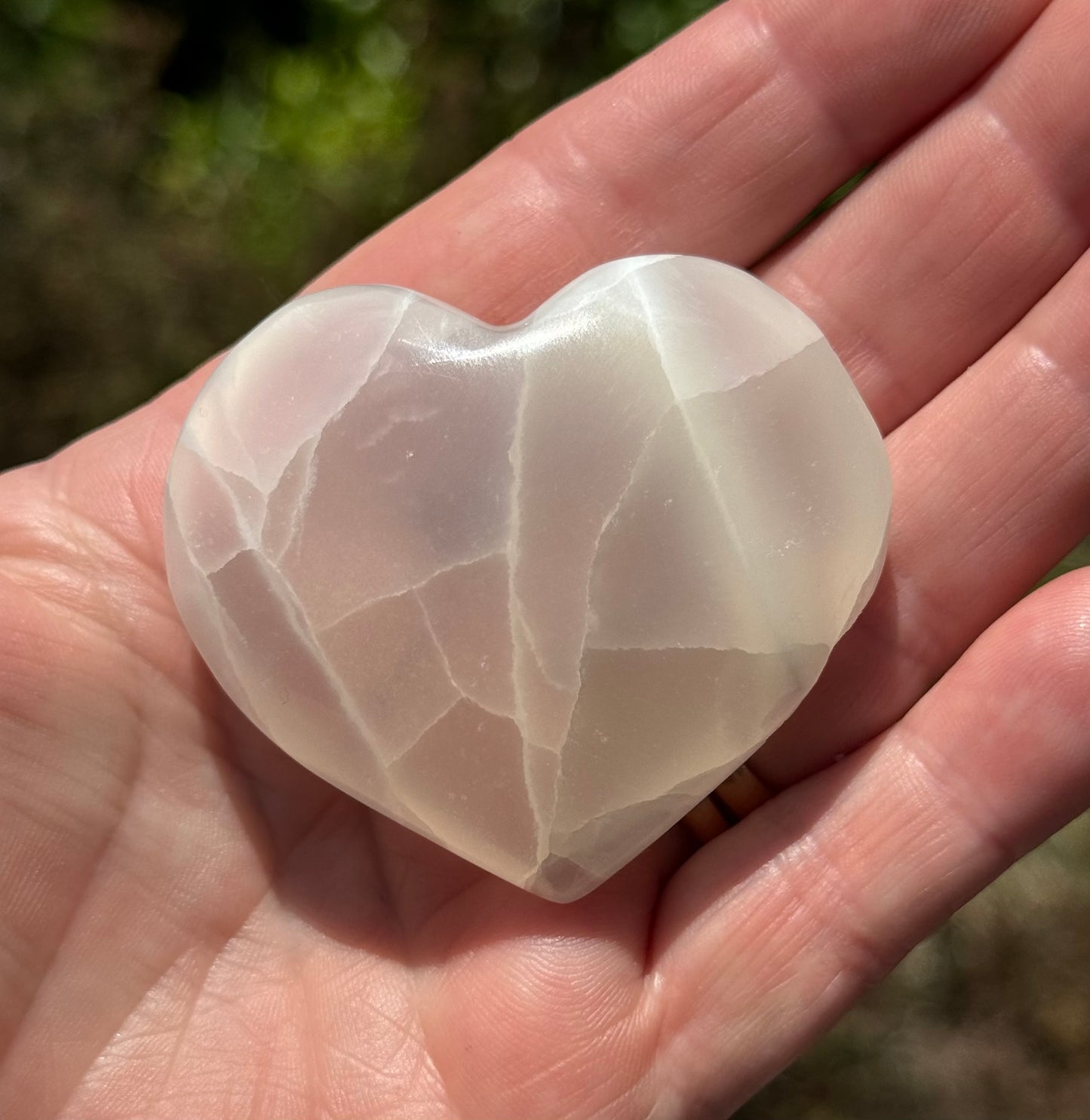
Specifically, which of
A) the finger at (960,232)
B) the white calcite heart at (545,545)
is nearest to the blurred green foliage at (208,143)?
the finger at (960,232)

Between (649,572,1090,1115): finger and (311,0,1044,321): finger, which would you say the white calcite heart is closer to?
(649,572,1090,1115): finger

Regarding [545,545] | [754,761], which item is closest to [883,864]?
[754,761]

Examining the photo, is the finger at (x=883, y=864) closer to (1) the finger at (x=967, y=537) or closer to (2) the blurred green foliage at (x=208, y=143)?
(1) the finger at (x=967, y=537)

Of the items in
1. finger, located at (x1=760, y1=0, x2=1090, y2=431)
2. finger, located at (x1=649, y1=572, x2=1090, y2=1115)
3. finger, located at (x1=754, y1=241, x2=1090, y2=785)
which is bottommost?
finger, located at (x1=649, y1=572, x2=1090, y2=1115)

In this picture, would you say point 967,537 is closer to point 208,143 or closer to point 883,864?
point 883,864

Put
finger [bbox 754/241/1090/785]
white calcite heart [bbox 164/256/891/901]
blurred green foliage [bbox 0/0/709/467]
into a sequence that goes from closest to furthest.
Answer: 1. white calcite heart [bbox 164/256/891/901]
2. finger [bbox 754/241/1090/785]
3. blurred green foliage [bbox 0/0/709/467]

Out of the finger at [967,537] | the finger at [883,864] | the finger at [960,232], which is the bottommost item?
the finger at [883,864]

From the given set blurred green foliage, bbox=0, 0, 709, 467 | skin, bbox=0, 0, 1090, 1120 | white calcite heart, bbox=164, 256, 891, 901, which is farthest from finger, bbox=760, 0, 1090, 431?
blurred green foliage, bbox=0, 0, 709, 467

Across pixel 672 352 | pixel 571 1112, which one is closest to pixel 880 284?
pixel 672 352
